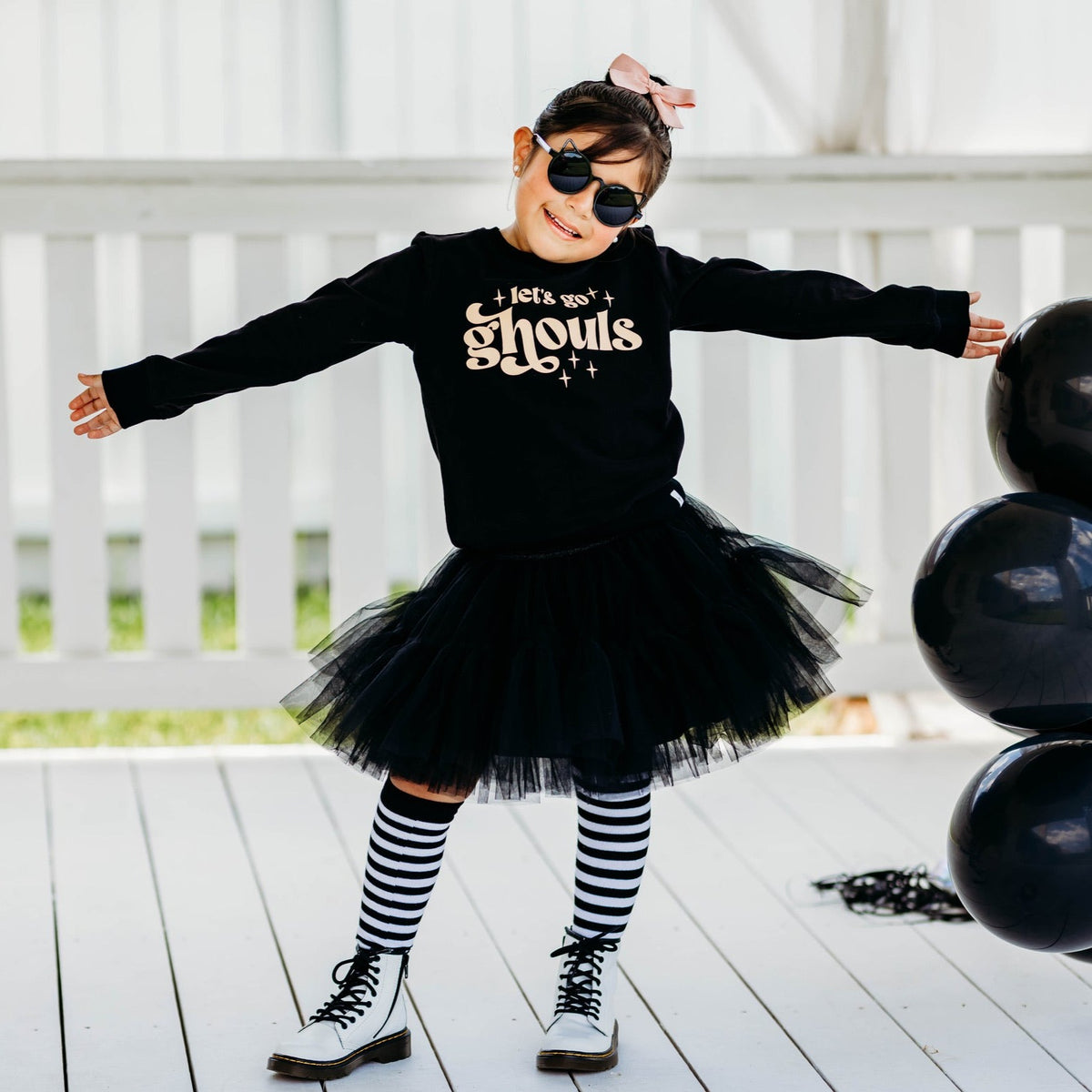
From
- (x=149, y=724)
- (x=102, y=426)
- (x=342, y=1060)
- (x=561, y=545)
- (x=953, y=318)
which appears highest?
(x=953, y=318)

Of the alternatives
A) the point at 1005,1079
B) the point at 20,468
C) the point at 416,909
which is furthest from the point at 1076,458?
the point at 20,468

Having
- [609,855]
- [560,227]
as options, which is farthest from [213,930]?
[560,227]

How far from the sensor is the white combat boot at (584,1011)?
161 centimetres

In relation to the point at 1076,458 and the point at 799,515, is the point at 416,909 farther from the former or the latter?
the point at 799,515

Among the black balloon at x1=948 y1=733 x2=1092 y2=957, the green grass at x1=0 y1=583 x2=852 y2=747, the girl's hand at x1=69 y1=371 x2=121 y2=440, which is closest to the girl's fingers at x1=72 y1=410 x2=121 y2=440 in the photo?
the girl's hand at x1=69 y1=371 x2=121 y2=440

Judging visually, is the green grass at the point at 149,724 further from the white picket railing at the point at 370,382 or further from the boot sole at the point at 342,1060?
the boot sole at the point at 342,1060

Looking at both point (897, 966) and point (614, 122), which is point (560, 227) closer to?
point (614, 122)

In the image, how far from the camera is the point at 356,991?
5.32ft

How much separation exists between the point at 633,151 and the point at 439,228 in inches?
46.0

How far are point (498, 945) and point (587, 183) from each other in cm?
93

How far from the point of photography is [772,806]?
2459mm

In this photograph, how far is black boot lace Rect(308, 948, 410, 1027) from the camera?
161 centimetres

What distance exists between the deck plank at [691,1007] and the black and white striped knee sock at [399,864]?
27cm

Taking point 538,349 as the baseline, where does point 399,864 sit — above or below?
→ below
